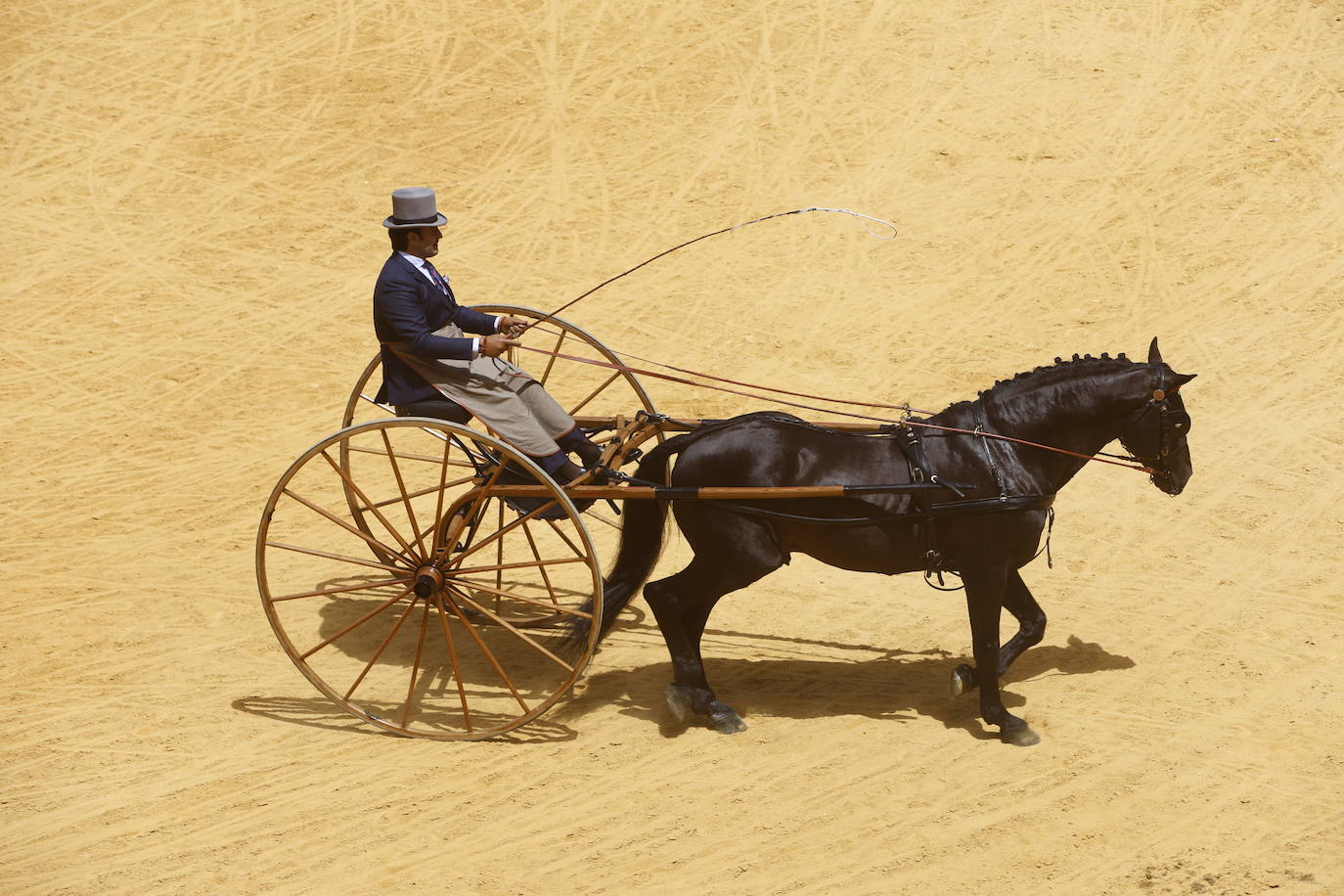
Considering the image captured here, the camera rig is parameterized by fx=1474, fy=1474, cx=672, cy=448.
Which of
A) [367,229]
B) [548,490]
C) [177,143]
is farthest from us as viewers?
[177,143]

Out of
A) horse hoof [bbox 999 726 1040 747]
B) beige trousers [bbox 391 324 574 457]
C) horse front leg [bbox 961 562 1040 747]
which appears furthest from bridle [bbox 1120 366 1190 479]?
beige trousers [bbox 391 324 574 457]

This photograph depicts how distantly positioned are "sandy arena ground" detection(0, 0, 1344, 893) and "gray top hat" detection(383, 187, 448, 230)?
8.66 ft

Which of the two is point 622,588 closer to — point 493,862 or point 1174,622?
point 493,862

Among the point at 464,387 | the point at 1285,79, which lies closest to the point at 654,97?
the point at 1285,79

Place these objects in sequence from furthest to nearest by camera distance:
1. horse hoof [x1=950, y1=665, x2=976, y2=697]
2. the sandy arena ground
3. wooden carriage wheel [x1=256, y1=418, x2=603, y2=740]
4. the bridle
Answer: horse hoof [x1=950, y1=665, x2=976, y2=697] < wooden carriage wheel [x1=256, y1=418, x2=603, y2=740] < the bridle < the sandy arena ground

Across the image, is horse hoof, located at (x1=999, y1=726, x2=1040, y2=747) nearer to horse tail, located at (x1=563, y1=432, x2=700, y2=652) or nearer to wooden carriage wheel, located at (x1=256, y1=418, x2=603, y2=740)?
horse tail, located at (x1=563, y1=432, x2=700, y2=652)

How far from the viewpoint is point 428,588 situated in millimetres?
7258

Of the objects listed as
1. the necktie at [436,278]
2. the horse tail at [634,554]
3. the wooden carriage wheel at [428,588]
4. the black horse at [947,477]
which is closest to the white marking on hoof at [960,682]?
the black horse at [947,477]

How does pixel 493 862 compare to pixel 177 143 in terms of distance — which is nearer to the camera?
pixel 493 862

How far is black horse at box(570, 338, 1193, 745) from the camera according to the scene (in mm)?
7152

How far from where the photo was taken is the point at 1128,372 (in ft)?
23.5

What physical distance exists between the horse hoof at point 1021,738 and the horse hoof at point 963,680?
1.08ft

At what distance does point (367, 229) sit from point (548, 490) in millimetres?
7841

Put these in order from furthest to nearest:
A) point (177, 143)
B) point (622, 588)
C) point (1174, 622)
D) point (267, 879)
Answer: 1. point (177, 143)
2. point (1174, 622)
3. point (622, 588)
4. point (267, 879)
